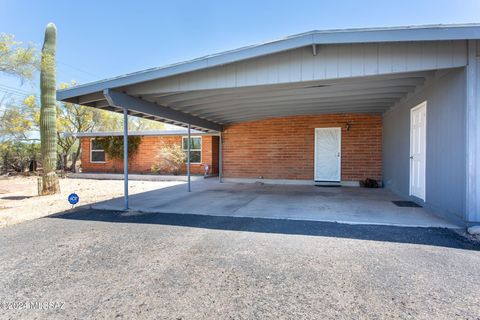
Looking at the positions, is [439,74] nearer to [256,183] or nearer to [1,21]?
[256,183]

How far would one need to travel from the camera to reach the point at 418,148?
6.18 meters

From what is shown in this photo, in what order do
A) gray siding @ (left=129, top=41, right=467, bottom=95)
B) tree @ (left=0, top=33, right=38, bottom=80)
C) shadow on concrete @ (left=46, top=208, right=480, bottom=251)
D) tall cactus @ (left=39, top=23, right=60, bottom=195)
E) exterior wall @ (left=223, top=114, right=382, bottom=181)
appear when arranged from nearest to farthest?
shadow on concrete @ (left=46, top=208, right=480, bottom=251) → gray siding @ (left=129, top=41, right=467, bottom=95) → tree @ (left=0, top=33, right=38, bottom=80) → tall cactus @ (left=39, top=23, right=60, bottom=195) → exterior wall @ (left=223, top=114, right=382, bottom=181)

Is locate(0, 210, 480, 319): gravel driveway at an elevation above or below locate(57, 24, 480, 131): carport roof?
below

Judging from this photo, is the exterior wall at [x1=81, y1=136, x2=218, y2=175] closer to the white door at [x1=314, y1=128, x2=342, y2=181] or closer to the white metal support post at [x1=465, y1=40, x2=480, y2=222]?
the white door at [x1=314, y1=128, x2=342, y2=181]

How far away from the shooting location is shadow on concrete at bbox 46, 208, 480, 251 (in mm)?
3729

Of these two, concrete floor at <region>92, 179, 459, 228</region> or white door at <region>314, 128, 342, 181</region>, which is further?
white door at <region>314, 128, 342, 181</region>

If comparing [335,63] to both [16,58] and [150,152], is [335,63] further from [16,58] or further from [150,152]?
[150,152]

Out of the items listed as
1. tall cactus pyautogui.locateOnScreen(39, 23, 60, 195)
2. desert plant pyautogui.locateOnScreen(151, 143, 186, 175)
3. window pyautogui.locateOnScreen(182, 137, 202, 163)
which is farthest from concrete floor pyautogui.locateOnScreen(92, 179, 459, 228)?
window pyautogui.locateOnScreen(182, 137, 202, 163)

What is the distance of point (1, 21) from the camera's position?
25.2 feet

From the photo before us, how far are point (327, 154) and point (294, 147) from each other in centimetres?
130

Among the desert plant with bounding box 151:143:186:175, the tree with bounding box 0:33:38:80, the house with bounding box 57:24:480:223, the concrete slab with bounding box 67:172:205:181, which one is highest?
the tree with bounding box 0:33:38:80

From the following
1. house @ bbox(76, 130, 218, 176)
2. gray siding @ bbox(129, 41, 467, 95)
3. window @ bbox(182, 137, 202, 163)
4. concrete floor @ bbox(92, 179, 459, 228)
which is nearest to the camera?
gray siding @ bbox(129, 41, 467, 95)

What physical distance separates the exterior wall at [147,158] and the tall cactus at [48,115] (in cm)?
603

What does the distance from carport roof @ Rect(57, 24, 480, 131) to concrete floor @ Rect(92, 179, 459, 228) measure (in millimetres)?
2423
